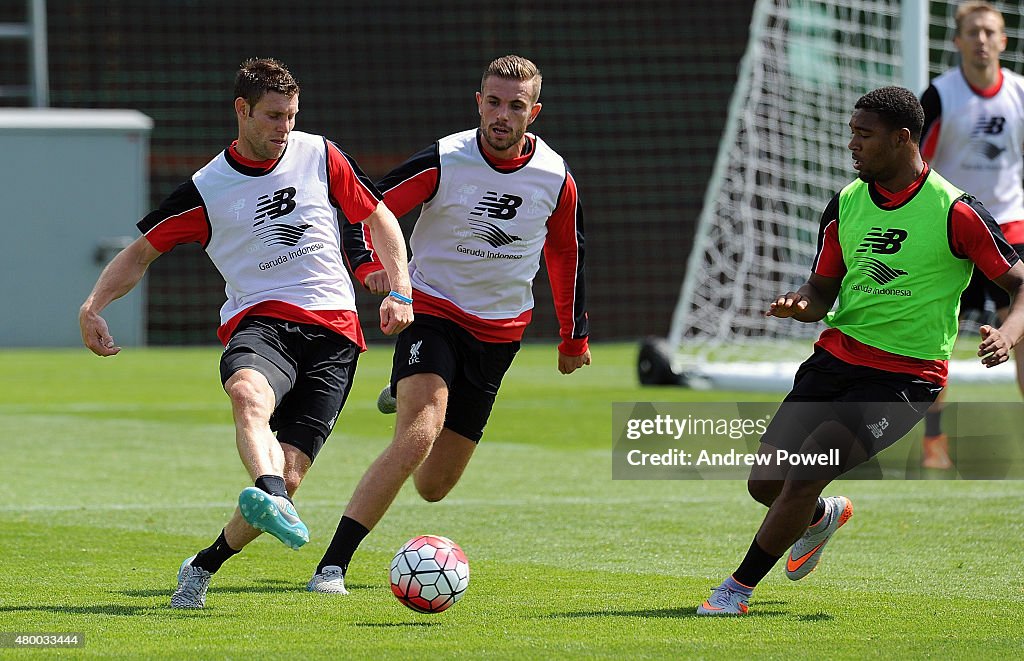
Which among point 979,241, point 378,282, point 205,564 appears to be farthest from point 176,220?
point 979,241

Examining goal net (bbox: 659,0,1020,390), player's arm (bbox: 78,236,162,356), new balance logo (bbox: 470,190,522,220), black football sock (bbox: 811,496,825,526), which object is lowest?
goal net (bbox: 659,0,1020,390)

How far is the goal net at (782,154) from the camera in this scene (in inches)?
581

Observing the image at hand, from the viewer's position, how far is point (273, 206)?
5.87 m

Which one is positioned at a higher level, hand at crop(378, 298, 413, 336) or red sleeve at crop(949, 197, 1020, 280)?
red sleeve at crop(949, 197, 1020, 280)

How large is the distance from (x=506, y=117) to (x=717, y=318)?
10990 millimetres

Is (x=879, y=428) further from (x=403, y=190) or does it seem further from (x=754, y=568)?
(x=403, y=190)

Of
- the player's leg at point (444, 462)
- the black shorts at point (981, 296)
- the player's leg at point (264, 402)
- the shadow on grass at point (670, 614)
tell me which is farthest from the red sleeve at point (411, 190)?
the black shorts at point (981, 296)

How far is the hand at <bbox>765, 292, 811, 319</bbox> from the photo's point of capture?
17.9 feet

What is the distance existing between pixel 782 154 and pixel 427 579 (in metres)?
11.3

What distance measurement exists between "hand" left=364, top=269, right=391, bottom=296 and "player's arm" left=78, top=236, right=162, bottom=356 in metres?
0.78

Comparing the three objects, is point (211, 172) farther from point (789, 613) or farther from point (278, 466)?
point (789, 613)

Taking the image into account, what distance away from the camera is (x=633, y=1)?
25078mm

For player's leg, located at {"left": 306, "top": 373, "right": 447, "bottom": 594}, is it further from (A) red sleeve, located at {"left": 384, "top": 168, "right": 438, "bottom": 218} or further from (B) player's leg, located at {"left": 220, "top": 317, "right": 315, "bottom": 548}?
(A) red sleeve, located at {"left": 384, "top": 168, "right": 438, "bottom": 218}

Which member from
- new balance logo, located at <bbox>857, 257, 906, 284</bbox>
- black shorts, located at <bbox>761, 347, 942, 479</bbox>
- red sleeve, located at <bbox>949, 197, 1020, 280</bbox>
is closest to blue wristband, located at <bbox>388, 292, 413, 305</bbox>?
black shorts, located at <bbox>761, 347, 942, 479</bbox>
